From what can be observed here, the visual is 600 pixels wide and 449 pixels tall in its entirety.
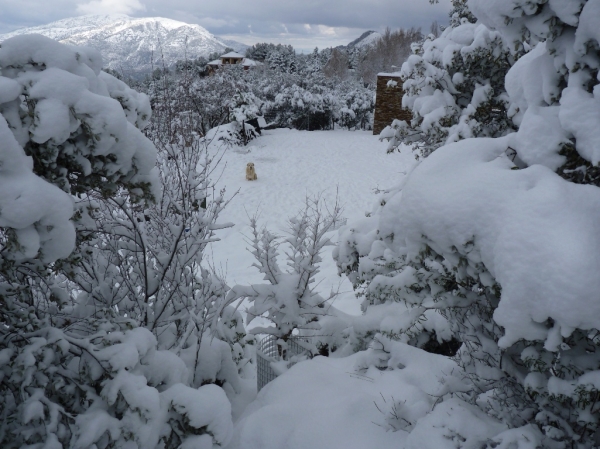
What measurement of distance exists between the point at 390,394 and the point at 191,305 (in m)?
2.02

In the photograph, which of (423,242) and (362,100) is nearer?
(423,242)

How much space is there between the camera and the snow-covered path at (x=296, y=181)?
A: 907 centimetres

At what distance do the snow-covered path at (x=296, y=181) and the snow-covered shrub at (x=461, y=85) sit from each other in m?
2.73

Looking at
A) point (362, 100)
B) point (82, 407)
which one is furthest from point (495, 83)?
point (362, 100)

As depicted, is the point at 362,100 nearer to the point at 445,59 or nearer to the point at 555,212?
the point at 445,59

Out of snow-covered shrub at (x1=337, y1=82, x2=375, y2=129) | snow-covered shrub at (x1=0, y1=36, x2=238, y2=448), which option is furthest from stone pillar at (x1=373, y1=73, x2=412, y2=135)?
snow-covered shrub at (x1=0, y1=36, x2=238, y2=448)

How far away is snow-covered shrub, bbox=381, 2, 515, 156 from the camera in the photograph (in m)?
4.72

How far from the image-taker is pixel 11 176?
186cm

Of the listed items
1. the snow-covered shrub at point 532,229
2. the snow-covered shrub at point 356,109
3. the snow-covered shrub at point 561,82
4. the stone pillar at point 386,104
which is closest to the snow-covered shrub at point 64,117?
the snow-covered shrub at point 532,229

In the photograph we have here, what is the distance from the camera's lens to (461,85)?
505 centimetres

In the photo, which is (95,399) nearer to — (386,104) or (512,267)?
(512,267)

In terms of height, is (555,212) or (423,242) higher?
(555,212)

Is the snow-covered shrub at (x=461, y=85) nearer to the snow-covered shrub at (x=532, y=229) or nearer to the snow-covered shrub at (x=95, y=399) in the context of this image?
the snow-covered shrub at (x=532, y=229)

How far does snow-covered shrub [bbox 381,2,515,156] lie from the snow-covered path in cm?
273
